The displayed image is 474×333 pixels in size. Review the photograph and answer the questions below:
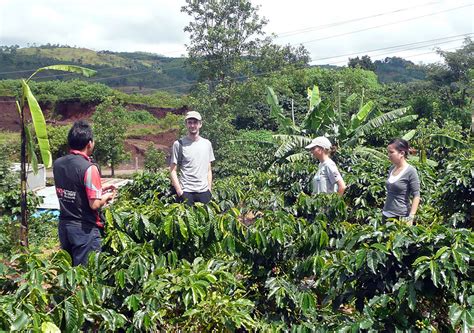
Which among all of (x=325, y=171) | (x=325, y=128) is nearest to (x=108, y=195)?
(x=325, y=171)

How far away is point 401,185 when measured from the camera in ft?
15.2

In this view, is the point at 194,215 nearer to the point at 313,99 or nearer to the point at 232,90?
the point at 313,99

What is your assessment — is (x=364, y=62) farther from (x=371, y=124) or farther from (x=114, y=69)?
(x=371, y=124)

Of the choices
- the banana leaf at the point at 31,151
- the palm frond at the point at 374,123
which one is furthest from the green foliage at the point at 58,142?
the banana leaf at the point at 31,151

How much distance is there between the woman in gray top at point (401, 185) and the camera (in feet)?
15.2

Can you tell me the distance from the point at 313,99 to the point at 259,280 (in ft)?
35.2

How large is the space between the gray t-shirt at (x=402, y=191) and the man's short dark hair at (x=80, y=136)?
2.65m

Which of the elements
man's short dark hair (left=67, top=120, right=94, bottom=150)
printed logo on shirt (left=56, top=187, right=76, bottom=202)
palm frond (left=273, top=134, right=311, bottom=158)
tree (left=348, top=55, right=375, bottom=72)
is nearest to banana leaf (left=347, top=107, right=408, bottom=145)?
palm frond (left=273, top=134, right=311, bottom=158)

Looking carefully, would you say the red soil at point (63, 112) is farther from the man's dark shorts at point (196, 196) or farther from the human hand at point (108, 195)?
the human hand at point (108, 195)

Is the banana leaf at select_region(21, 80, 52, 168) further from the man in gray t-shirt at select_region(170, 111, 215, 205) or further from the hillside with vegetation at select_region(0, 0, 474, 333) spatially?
the man in gray t-shirt at select_region(170, 111, 215, 205)

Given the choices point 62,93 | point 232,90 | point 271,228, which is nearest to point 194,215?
point 271,228

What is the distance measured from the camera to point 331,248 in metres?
3.71

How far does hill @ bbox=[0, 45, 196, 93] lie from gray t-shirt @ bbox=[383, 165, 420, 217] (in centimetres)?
6273

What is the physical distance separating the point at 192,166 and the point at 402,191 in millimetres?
2048
